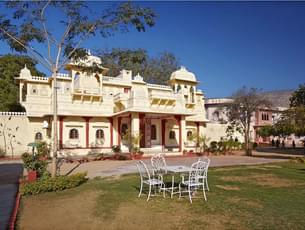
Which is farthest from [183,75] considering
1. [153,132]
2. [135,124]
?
[135,124]

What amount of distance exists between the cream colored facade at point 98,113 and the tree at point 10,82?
4.82 m

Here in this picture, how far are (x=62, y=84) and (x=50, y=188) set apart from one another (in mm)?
17185

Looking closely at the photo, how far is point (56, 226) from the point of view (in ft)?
17.6

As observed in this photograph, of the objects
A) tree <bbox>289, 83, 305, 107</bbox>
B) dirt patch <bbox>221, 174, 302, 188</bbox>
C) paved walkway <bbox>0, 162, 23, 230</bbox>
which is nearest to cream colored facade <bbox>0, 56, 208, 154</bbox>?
paved walkway <bbox>0, 162, 23, 230</bbox>

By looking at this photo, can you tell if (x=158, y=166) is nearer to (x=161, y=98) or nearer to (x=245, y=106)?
(x=161, y=98)

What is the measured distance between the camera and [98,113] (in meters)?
23.8

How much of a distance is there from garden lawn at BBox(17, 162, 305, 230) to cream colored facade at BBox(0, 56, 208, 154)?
1341cm

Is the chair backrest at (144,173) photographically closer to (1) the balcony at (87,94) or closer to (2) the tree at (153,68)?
(1) the balcony at (87,94)

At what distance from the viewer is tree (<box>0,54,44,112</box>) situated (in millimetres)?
28625

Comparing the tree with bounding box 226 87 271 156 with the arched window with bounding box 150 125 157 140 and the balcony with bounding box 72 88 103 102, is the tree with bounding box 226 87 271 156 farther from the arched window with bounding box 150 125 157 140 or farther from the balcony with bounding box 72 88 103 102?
the balcony with bounding box 72 88 103 102

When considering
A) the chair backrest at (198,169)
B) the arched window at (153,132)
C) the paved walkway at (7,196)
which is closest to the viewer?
the paved walkway at (7,196)

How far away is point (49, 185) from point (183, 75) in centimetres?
2118

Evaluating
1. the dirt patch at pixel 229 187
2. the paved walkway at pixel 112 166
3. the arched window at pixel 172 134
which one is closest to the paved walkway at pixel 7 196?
the paved walkway at pixel 112 166

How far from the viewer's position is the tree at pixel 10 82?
28.6 meters
